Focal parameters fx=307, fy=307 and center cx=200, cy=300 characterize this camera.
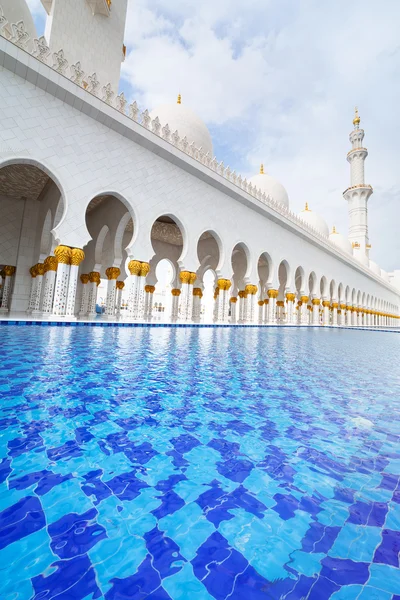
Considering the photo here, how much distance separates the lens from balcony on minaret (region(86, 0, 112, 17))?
941cm

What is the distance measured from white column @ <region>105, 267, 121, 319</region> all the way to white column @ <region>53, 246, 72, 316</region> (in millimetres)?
2333

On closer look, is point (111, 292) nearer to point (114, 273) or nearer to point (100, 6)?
point (114, 273)

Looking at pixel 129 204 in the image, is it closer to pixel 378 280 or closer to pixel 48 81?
pixel 48 81

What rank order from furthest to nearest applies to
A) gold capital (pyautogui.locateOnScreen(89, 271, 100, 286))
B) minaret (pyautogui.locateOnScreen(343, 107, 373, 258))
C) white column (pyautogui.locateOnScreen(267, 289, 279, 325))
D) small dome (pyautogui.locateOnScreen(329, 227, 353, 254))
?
minaret (pyautogui.locateOnScreen(343, 107, 373, 258))
small dome (pyautogui.locateOnScreen(329, 227, 353, 254))
white column (pyautogui.locateOnScreen(267, 289, 279, 325))
gold capital (pyautogui.locateOnScreen(89, 271, 100, 286))

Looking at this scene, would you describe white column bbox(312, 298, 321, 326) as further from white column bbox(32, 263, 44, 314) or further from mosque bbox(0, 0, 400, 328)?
white column bbox(32, 263, 44, 314)

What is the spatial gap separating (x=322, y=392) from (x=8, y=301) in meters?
12.0

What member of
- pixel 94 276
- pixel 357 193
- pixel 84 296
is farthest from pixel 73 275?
pixel 357 193

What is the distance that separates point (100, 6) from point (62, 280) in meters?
8.88

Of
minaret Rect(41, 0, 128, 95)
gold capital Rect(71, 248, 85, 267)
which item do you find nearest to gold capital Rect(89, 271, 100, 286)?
gold capital Rect(71, 248, 85, 267)

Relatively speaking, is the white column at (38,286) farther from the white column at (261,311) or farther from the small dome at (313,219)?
the small dome at (313,219)

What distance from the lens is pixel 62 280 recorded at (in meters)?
7.37

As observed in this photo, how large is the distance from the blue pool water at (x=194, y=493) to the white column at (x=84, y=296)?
1032cm

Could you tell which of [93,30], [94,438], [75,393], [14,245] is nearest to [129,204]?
[14,245]

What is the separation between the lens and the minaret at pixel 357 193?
28039 mm
